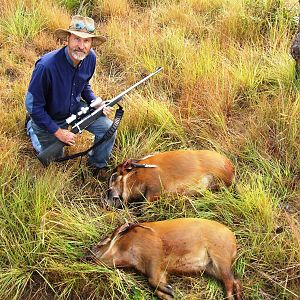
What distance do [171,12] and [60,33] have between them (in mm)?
3223

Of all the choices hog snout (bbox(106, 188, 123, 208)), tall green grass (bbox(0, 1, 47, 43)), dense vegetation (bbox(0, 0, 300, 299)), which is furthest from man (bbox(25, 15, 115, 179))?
tall green grass (bbox(0, 1, 47, 43))

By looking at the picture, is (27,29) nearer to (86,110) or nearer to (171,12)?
(171,12)

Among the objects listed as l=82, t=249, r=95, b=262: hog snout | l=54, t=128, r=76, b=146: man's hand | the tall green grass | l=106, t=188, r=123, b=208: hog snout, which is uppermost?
the tall green grass

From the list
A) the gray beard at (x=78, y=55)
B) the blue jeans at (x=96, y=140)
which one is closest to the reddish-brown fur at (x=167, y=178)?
the blue jeans at (x=96, y=140)

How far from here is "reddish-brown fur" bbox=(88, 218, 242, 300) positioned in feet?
11.9

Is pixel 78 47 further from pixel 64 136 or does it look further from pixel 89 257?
pixel 89 257

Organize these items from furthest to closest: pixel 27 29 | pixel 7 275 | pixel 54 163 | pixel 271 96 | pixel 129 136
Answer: pixel 27 29, pixel 271 96, pixel 129 136, pixel 54 163, pixel 7 275

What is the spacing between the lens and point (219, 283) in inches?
145

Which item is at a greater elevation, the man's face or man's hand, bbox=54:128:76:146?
the man's face

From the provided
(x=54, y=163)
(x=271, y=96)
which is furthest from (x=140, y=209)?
(x=271, y=96)

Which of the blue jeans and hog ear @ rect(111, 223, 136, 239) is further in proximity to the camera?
the blue jeans

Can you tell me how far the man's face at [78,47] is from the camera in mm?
4336

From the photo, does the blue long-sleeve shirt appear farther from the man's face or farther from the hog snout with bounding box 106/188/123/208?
the hog snout with bounding box 106/188/123/208

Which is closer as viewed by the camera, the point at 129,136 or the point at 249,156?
the point at 249,156
